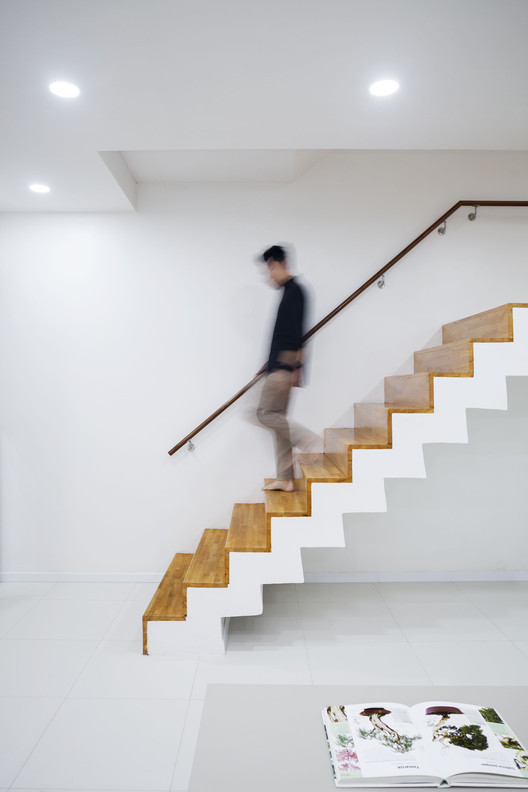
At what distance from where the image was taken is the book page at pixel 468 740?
34.0 inches

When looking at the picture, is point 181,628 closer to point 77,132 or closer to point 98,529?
point 98,529

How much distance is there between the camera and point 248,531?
281 cm

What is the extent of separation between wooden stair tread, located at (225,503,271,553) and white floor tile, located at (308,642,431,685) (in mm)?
599

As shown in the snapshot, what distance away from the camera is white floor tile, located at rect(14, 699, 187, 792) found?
176cm

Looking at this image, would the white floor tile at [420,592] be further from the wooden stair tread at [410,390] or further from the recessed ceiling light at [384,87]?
the recessed ceiling light at [384,87]

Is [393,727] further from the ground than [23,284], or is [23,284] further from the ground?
[23,284]

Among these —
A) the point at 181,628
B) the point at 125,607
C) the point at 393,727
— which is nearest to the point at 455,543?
the point at 181,628

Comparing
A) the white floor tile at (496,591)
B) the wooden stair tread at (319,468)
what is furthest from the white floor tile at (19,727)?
the white floor tile at (496,591)

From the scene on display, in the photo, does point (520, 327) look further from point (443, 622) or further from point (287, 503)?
point (443, 622)

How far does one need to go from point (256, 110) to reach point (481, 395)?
1752mm

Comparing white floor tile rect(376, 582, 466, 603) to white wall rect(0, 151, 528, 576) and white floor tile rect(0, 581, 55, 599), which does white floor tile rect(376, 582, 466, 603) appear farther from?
white floor tile rect(0, 581, 55, 599)

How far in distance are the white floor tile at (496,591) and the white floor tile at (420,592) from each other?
0.21 ft

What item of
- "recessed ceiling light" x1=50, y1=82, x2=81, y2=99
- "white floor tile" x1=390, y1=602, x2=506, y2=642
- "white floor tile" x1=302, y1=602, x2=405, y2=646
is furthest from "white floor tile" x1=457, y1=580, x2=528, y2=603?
"recessed ceiling light" x1=50, y1=82, x2=81, y2=99

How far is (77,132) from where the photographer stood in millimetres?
2426
